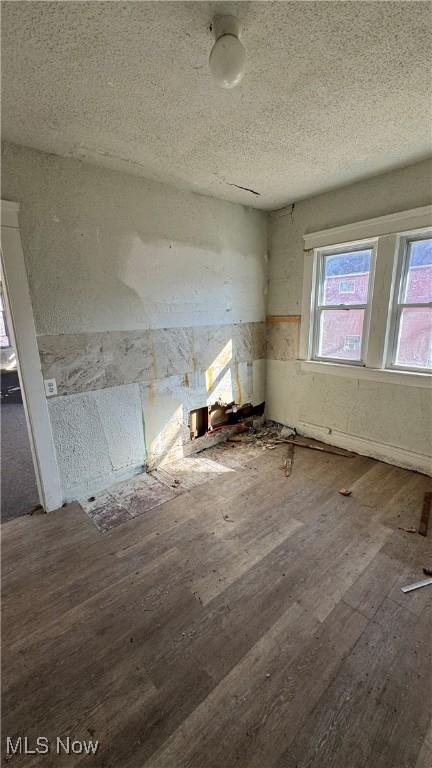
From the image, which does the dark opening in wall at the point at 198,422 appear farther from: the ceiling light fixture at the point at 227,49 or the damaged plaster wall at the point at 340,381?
the ceiling light fixture at the point at 227,49

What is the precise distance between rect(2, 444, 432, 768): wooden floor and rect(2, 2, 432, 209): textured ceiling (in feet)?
8.48

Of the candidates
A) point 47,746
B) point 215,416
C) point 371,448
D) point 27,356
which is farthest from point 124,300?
point 371,448

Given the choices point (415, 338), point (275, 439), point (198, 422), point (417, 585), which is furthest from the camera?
point (275, 439)

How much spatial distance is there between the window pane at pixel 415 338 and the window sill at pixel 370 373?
13cm

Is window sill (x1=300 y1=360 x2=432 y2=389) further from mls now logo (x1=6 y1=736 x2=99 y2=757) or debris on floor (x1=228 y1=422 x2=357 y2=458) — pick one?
mls now logo (x1=6 y1=736 x2=99 y2=757)

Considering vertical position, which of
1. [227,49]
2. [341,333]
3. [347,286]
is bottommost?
[341,333]

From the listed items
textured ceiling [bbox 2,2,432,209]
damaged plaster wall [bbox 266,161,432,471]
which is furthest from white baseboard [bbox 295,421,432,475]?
textured ceiling [bbox 2,2,432,209]

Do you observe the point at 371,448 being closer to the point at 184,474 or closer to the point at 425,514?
the point at 425,514

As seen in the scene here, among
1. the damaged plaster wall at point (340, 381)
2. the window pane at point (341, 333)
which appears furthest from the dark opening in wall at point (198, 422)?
the window pane at point (341, 333)

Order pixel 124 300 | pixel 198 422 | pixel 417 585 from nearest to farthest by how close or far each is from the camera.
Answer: pixel 417 585, pixel 124 300, pixel 198 422

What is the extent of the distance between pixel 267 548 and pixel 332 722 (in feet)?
2.81

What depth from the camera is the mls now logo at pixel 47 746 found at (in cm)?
105

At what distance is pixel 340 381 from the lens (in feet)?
10.5

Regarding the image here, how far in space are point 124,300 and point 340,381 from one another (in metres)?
2.31
